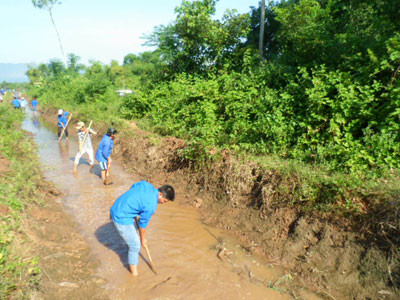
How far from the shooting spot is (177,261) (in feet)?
14.9

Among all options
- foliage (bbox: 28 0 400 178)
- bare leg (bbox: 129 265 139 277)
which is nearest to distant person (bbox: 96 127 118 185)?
foliage (bbox: 28 0 400 178)

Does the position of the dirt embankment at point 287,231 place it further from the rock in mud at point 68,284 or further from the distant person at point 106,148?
the rock in mud at point 68,284

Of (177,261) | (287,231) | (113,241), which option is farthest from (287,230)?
(113,241)

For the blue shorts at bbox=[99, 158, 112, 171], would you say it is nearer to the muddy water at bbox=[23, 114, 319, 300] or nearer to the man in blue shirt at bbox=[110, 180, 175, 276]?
the muddy water at bbox=[23, 114, 319, 300]

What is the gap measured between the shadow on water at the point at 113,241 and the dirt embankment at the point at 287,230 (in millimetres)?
1831

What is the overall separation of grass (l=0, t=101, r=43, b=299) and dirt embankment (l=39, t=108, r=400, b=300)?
3.36m

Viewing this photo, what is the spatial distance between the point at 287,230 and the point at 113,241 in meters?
3.23

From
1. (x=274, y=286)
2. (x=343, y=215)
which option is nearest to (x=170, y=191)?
(x=274, y=286)

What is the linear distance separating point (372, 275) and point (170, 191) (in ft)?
9.85

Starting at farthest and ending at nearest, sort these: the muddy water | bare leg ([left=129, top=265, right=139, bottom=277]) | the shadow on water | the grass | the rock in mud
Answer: the shadow on water → bare leg ([left=129, top=265, right=139, bottom=277]) → the muddy water → the rock in mud → the grass

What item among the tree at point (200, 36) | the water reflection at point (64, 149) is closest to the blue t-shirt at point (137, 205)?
the water reflection at point (64, 149)

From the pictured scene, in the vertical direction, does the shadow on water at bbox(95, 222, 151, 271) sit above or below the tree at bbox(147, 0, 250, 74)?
below

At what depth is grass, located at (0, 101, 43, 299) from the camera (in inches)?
114

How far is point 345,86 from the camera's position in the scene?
5.86m
